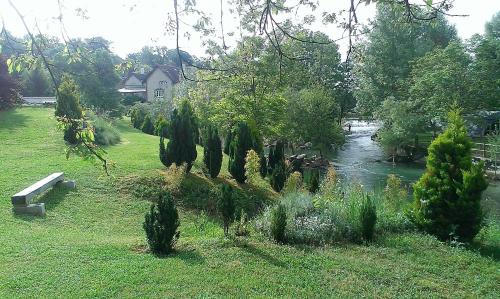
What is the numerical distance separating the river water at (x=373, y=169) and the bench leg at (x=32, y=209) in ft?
31.8

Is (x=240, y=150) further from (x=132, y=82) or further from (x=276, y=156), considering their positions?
(x=132, y=82)

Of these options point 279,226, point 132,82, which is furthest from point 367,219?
point 132,82

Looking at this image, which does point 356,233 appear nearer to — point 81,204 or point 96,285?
point 96,285

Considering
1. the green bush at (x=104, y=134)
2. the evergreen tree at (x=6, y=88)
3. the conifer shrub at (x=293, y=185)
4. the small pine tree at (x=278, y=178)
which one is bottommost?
the small pine tree at (x=278, y=178)

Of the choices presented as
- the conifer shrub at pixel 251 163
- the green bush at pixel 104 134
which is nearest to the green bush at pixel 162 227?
the conifer shrub at pixel 251 163

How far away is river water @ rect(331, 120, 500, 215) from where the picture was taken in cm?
1786

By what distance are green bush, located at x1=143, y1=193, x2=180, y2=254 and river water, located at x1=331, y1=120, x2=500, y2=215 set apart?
935cm

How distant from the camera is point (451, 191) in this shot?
7965 mm

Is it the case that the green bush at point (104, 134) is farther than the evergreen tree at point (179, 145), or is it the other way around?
the green bush at point (104, 134)

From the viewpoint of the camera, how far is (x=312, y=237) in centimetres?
754

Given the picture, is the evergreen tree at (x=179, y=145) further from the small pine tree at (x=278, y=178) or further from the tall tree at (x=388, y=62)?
the tall tree at (x=388, y=62)

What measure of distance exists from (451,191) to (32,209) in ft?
27.8

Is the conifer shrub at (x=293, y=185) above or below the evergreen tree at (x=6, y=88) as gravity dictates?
below

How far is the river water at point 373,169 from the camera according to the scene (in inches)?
703
